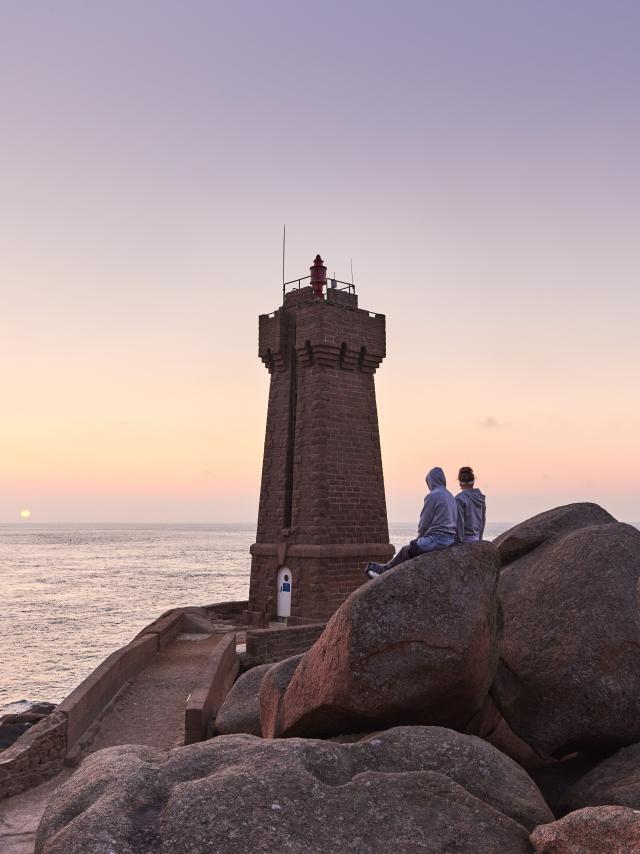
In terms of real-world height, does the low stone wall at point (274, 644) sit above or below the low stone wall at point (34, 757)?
above

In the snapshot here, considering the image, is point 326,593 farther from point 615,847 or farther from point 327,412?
point 615,847

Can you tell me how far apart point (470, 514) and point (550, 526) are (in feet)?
5.83

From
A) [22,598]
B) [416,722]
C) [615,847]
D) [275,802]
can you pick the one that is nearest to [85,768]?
[275,802]

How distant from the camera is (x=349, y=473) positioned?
24.0m

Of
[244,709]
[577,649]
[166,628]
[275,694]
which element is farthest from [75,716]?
[577,649]

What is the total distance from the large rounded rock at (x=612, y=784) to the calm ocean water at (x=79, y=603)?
29.1 m

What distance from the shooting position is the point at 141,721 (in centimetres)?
1495

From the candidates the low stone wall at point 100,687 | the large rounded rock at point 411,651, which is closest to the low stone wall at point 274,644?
the low stone wall at point 100,687

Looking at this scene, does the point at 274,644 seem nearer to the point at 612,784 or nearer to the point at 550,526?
the point at 550,526

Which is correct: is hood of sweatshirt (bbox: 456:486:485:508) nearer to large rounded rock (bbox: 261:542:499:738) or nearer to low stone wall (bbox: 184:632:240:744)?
large rounded rock (bbox: 261:542:499:738)

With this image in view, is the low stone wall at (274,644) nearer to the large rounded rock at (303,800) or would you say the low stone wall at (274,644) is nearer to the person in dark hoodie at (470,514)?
the person in dark hoodie at (470,514)

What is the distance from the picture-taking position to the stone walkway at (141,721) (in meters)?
11.2

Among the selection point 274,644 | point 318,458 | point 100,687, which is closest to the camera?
point 100,687

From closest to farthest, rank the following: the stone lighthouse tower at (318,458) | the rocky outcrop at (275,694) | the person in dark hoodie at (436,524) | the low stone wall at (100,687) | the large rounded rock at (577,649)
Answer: the large rounded rock at (577,649) → the person in dark hoodie at (436,524) → the rocky outcrop at (275,694) → the low stone wall at (100,687) → the stone lighthouse tower at (318,458)
